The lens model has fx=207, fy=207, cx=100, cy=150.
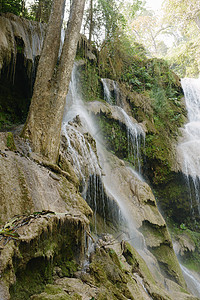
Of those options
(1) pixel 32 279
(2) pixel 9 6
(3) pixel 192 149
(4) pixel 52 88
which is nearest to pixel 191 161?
(3) pixel 192 149

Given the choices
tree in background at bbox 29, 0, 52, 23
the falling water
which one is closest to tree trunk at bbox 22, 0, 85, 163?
the falling water

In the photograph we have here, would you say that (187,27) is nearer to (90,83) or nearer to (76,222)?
(90,83)

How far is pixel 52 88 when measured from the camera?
14.9 ft

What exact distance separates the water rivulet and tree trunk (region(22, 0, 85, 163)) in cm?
99

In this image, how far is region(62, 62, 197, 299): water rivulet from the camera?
17.5ft

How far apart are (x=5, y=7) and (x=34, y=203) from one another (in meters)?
8.65

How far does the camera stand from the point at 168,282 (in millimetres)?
5328

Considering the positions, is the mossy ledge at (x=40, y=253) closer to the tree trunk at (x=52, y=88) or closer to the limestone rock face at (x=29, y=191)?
the limestone rock face at (x=29, y=191)

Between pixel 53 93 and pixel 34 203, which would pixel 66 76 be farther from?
pixel 34 203

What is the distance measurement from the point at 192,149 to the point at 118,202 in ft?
20.6

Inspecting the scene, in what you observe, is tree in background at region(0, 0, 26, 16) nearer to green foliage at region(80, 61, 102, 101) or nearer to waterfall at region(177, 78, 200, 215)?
green foliage at region(80, 61, 102, 101)

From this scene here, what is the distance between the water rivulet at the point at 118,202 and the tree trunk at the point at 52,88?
3.24ft

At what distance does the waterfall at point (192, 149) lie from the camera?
9914mm

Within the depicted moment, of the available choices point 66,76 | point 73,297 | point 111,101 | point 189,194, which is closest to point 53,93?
point 66,76
